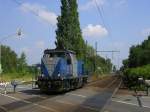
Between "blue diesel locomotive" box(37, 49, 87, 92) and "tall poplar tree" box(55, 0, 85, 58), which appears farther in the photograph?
"tall poplar tree" box(55, 0, 85, 58)

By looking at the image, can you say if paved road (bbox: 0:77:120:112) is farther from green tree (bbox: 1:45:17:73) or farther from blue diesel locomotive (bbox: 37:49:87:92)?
green tree (bbox: 1:45:17:73)

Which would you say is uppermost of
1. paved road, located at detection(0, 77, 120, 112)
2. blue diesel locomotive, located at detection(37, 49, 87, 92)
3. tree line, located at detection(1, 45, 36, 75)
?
tree line, located at detection(1, 45, 36, 75)

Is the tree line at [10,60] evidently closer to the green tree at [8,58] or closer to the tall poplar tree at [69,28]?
the green tree at [8,58]

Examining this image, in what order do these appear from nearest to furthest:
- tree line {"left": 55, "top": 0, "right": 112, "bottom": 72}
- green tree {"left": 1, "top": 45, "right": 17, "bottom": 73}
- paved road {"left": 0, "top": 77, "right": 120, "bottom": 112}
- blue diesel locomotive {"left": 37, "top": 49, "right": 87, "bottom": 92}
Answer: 1. paved road {"left": 0, "top": 77, "right": 120, "bottom": 112}
2. blue diesel locomotive {"left": 37, "top": 49, "right": 87, "bottom": 92}
3. tree line {"left": 55, "top": 0, "right": 112, "bottom": 72}
4. green tree {"left": 1, "top": 45, "right": 17, "bottom": 73}

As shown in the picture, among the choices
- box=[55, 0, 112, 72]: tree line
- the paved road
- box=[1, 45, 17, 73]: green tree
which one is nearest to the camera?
the paved road

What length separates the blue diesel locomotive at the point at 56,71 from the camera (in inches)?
1568

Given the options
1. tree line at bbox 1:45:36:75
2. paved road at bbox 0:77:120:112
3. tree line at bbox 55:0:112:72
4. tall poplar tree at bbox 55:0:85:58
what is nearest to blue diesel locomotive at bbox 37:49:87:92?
paved road at bbox 0:77:120:112

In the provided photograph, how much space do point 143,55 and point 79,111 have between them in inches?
2911

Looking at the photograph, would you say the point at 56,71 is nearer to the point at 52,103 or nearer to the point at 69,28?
the point at 52,103

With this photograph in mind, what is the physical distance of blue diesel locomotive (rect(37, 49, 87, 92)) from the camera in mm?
39816

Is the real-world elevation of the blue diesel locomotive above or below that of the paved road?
above

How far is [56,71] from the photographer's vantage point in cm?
4084

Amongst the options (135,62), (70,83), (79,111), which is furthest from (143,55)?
(79,111)

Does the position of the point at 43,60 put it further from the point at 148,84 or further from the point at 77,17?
the point at 77,17
